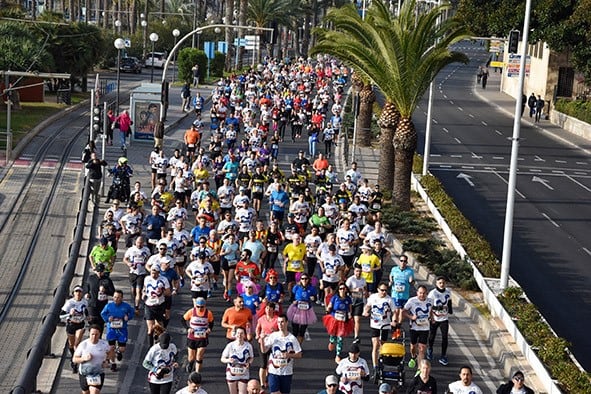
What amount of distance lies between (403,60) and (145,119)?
520 inches

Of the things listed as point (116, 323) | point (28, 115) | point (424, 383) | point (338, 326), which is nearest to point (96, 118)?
point (116, 323)

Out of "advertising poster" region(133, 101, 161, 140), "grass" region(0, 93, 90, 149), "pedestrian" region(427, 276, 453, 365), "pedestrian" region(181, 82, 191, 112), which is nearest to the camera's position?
"pedestrian" region(427, 276, 453, 365)

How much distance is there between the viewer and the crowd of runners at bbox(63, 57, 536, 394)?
577 inches

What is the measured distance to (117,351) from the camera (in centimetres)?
1667

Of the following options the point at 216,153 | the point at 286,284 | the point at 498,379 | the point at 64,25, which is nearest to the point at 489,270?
the point at 286,284

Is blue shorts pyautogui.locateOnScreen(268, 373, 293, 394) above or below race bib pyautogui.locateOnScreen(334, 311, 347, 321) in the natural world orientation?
below

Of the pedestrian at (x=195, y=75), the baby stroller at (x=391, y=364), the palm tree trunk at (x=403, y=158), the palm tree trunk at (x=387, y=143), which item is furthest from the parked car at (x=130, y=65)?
the baby stroller at (x=391, y=364)

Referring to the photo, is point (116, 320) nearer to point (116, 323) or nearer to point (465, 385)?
point (116, 323)

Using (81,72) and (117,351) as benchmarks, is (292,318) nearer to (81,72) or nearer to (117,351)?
(117,351)

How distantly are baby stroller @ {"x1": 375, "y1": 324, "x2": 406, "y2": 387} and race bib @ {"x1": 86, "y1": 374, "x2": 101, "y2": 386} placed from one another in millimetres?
4047

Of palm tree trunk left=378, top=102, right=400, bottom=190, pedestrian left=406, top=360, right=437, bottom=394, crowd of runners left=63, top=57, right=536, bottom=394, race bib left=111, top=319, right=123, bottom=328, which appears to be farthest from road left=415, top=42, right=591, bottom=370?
race bib left=111, top=319, right=123, bottom=328

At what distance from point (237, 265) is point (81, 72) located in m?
45.5

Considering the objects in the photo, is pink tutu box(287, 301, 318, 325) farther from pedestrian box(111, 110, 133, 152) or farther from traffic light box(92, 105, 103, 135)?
pedestrian box(111, 110, 133, 152)

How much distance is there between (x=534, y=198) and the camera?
3575cm
